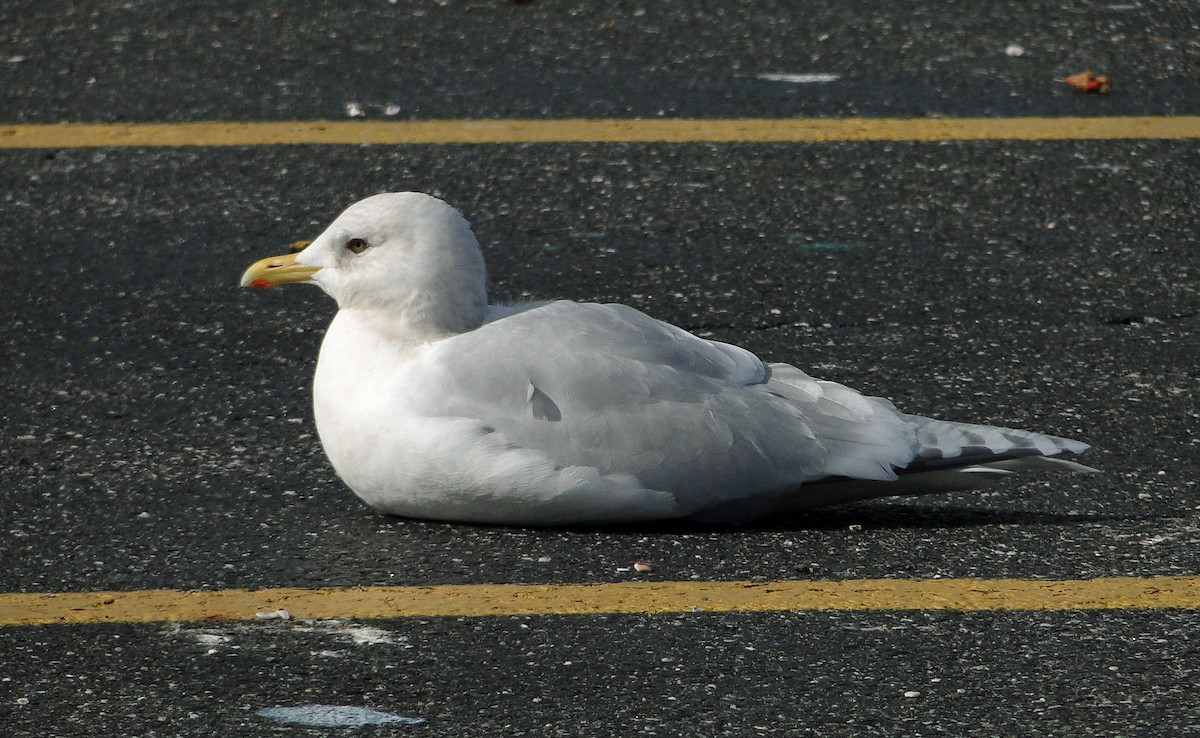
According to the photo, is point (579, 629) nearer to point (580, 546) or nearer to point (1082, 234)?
point (580, 546)

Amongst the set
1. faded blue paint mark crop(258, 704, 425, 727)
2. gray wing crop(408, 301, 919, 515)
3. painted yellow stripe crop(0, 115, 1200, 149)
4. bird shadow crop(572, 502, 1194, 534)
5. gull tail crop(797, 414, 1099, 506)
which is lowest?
bird shadow crop(572, 502, 1194, 534)

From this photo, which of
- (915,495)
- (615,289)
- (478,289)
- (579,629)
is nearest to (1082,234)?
(615,289)

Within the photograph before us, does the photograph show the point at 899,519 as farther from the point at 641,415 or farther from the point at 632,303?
the point at 632,303

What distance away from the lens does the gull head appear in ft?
13.2

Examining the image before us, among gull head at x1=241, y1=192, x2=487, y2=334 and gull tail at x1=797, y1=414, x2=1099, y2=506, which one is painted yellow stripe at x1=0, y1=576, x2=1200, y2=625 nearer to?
gull tail at x1=797, y1=414, x2=1099, y2=506

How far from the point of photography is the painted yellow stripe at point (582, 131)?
634 cm

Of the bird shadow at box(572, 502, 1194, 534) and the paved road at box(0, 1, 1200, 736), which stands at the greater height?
the paved road at box(0, 1, 1200, 736)

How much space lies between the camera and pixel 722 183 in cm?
607

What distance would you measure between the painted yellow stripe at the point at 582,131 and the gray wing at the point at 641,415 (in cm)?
249

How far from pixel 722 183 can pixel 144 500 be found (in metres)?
2.59

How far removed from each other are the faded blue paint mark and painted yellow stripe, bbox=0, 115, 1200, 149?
3414 mm

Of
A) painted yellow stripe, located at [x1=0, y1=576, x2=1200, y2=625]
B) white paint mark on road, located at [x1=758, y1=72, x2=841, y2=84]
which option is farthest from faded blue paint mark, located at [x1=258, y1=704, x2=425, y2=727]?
white paint mark on road, located at [x1=758, y1=72, x2=841, y2=84]

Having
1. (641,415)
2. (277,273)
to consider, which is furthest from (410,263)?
(641,415)

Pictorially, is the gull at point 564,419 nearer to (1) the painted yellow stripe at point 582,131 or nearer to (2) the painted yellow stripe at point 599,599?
(2) the painted yellow stripe at point 599,599
